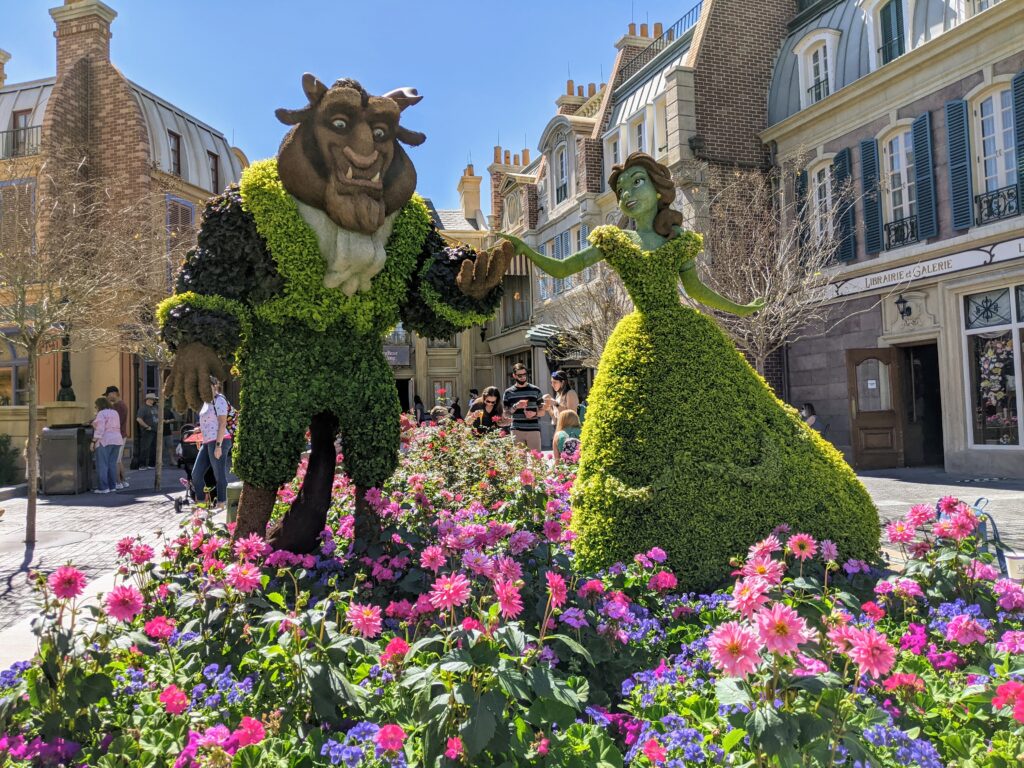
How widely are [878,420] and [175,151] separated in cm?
1835

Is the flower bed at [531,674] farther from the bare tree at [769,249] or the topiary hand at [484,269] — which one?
the bare tree at [769,249]

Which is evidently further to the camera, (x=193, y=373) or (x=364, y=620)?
(x=193, y=373)

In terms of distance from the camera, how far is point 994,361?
1141 cm

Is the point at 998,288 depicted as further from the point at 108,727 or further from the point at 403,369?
the point at 403,369

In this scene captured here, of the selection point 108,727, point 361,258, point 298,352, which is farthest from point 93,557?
point 108,727

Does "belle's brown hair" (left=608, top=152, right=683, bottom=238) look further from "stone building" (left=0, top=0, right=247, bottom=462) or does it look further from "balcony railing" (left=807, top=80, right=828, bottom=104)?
"stone building" (left=0, top=0, right=247, bottom=462)

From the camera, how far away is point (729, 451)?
Result: 3504 millimetres

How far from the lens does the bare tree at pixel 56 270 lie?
313 inches

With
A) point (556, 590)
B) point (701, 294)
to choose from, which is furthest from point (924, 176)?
point (556, 590)

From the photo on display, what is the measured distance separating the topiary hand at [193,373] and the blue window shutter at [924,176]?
1202 cm

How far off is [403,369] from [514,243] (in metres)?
25.6

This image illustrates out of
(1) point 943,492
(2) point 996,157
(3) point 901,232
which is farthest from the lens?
(3) point 901,232

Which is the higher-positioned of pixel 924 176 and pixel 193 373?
pixel 924 176

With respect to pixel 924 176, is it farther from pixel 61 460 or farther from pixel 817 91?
pixel 61 460
